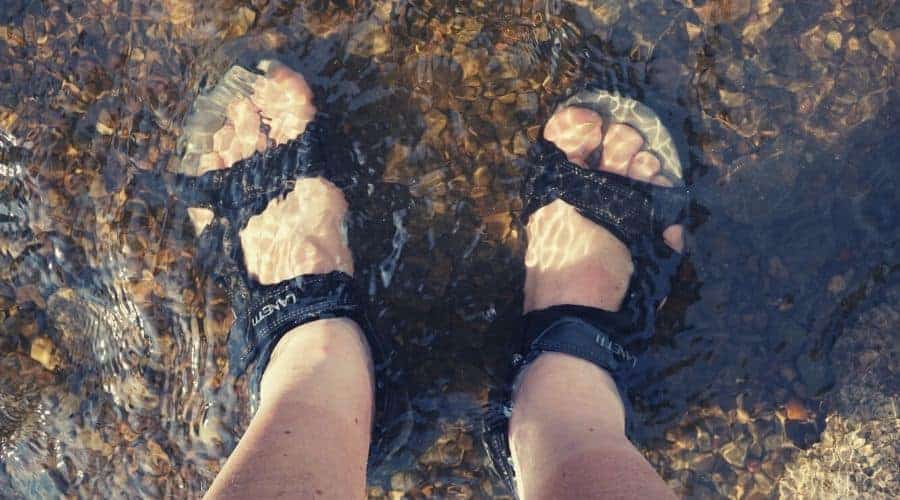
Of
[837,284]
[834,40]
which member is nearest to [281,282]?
[837,284]

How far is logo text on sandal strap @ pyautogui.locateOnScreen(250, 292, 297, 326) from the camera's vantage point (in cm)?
235

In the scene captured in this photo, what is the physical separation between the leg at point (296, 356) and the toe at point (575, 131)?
0.83m

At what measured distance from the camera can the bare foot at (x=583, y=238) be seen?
2.43 m

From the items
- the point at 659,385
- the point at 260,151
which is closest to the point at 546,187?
the point at 659,385

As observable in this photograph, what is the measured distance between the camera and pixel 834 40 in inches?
91.6

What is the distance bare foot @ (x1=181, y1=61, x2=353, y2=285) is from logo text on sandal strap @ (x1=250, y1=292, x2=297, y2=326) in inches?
3.7

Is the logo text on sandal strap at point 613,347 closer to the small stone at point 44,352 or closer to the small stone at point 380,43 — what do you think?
the small stone at point 380,43

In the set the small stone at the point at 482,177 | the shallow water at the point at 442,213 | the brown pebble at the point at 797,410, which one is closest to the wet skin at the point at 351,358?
the shallow water at the point at 442,213

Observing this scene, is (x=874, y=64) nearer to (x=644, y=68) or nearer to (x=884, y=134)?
(x=884, y=134)

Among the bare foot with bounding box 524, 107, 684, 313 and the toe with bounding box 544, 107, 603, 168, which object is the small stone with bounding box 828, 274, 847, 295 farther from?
the toe with bounding box 544, 107, 603, 168

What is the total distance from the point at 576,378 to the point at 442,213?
2.46 feet

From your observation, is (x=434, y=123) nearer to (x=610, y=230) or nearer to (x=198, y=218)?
(x=610, y=230)

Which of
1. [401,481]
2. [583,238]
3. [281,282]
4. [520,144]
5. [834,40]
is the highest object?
[834,40]

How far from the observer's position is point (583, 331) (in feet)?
7.68
